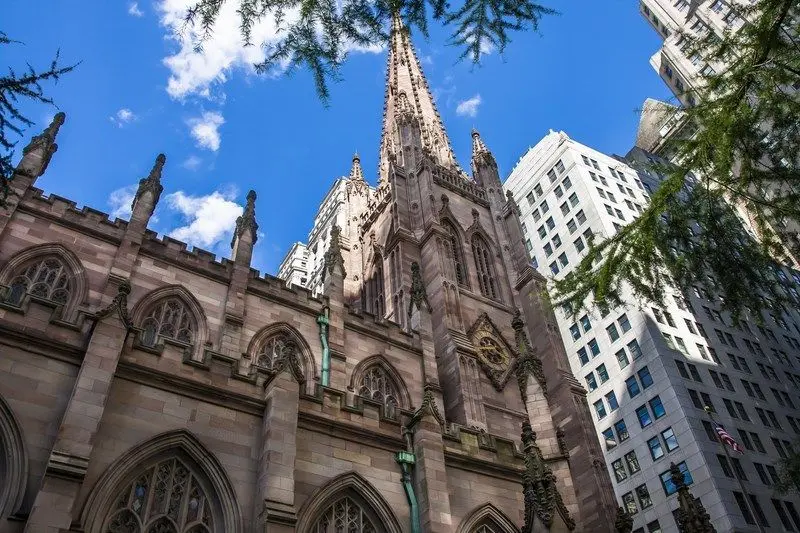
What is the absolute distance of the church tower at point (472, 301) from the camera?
2207cm

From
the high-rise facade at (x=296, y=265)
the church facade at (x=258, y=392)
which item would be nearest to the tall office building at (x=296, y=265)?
the high-rise facade at (x=296, y=265)

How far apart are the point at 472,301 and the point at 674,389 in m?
20.7

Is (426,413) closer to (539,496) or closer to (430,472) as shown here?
(430,472)

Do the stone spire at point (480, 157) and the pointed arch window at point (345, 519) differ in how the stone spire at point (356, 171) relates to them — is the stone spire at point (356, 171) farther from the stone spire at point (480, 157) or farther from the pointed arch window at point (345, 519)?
the pointed arch window at point (345, 519)

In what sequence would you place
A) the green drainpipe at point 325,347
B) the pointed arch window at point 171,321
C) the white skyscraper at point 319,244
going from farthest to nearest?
the white skyscraper at point 319,244 < the green drainpipe at point 325,347 < the pointed arch window at point 171,321

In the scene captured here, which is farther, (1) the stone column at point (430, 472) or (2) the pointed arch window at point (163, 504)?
(1) the stone column at point (430, 472)

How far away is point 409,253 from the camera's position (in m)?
30.3

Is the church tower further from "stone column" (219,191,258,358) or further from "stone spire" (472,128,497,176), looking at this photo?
"stone column" (219,191,258,358)

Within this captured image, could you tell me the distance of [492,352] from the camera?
2764 cm

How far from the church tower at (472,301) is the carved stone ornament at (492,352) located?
0.18 ft

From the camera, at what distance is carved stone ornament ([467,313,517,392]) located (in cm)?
2614

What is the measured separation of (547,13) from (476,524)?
1081cm


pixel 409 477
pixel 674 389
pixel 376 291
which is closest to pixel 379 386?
A: pixel 409 477

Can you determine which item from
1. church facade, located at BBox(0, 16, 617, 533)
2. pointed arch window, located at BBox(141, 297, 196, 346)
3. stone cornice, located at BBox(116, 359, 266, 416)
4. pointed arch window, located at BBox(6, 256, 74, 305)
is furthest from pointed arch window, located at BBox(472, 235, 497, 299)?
stone cornice, located at BBox(116, 359, 266, 416)
